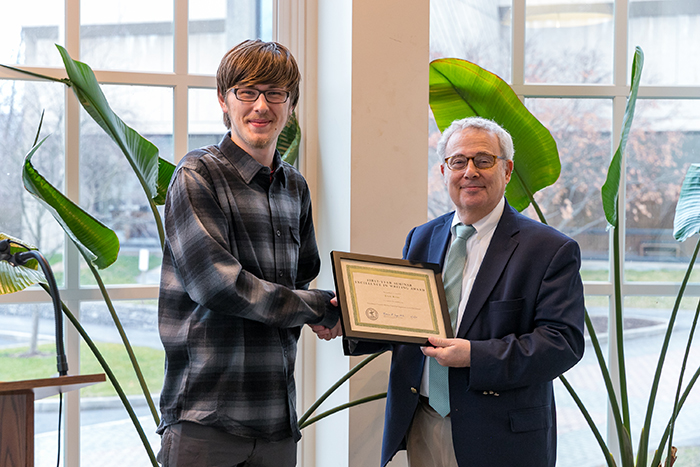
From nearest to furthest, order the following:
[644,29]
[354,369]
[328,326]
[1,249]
→ [1,249] < [328,326] < [354,369] < [644,29]

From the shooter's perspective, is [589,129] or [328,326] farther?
[589,129]

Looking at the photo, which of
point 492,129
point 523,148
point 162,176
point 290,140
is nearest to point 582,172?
point 523,148

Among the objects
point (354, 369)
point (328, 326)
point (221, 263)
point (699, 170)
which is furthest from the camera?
point (699, 170)

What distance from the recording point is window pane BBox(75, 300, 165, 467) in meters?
2.27

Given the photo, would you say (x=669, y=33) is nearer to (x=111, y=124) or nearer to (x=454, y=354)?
(x=454, y=354)

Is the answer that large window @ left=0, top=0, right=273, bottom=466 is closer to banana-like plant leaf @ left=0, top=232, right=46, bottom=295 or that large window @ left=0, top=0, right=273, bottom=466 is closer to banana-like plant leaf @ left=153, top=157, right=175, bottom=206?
banana-like plant leaf @ left=153, top=157, right=175, bottom=206

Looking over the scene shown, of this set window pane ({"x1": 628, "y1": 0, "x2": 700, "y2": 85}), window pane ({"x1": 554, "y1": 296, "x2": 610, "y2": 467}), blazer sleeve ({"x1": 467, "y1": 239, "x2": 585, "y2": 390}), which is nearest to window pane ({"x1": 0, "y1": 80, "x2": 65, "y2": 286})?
blazer sleeve ({"x1": 467, "y1": 239, "x2": 585, "y2": 390})

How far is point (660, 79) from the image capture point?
2557mm

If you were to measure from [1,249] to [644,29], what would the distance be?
99.3 inches

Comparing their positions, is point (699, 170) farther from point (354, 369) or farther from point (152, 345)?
point (152, 345)

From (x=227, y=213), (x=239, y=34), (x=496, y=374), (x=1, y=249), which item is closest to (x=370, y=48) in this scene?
(x=239, y=34)

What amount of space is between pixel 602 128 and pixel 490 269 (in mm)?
1365

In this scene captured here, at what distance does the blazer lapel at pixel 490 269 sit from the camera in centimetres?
150

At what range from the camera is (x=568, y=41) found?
2547mm
